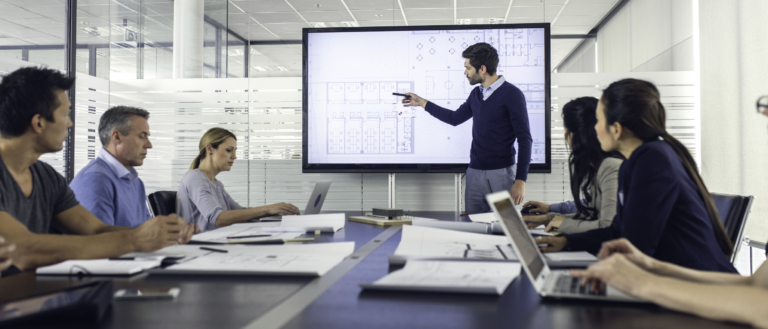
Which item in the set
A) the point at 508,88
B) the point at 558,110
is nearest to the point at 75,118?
the point at 508,88

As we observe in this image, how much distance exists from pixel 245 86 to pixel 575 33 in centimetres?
458

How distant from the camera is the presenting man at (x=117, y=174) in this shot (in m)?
2.23

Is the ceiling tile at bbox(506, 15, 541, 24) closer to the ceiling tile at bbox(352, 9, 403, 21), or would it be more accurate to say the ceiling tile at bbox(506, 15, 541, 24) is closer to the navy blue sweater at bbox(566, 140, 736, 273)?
the ceiling tile at bbox(352, 9, 403, 21)

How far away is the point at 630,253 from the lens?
104 centimetres

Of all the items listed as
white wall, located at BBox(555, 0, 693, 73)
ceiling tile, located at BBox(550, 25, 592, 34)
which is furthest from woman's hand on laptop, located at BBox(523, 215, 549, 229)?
ceiling tile, located at BBox(550, 25, 592, 34)

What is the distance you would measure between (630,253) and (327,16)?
5767 millimetres

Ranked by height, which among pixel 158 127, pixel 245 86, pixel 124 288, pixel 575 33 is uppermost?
pixel 575 33

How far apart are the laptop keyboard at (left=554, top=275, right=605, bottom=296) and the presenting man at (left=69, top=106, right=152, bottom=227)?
1977 millimetres

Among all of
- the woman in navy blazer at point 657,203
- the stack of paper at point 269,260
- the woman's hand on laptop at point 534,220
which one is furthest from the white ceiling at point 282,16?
the woman in navy blazer at point 657,203

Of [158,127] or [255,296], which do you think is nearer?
[255,296]

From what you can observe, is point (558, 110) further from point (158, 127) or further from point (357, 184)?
point (158, 127)

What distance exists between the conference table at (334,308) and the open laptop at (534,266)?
0.02 metres

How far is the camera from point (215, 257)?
1.25m

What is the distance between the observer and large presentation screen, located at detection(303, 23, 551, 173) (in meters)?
4.31
